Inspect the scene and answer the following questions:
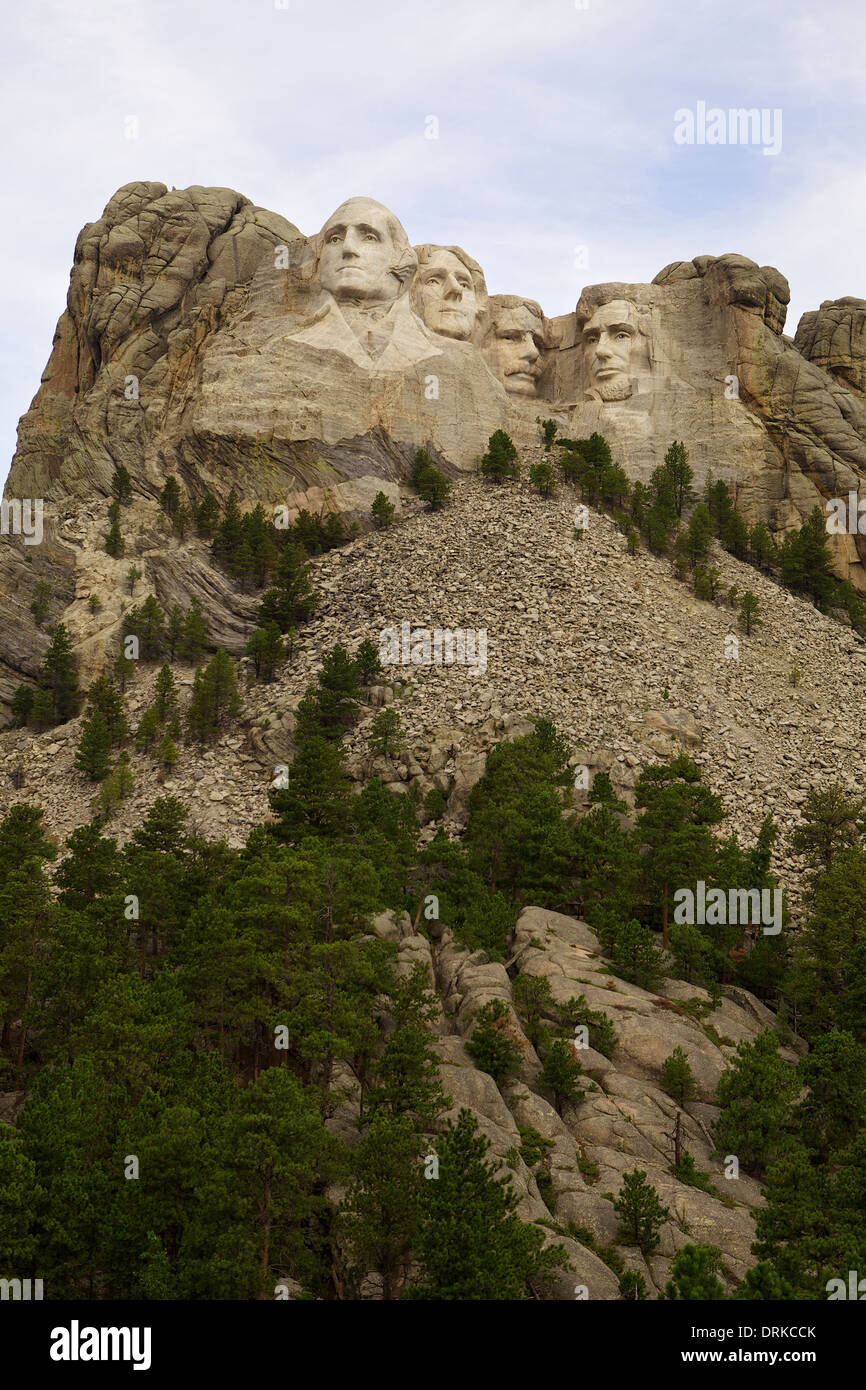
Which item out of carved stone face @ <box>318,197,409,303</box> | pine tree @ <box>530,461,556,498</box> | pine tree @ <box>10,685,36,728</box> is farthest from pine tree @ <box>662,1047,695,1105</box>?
carved stone face @ <box>318,197,409,303</box>

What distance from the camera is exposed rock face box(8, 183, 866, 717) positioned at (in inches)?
3578

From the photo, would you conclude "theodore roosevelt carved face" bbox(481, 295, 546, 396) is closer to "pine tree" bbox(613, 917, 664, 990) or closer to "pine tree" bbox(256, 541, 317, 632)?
"pine tree" bbox(256, 541, 317, 632)

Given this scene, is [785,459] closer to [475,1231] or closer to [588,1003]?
[588,1003]

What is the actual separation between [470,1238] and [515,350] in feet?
282

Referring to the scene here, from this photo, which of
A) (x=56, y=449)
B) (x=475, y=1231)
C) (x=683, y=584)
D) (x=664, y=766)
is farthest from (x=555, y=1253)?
(x=56, y=449)

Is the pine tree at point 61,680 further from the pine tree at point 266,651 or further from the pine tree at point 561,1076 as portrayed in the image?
the pine tree at point 561,1076

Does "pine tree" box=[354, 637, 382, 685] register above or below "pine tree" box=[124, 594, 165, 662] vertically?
below

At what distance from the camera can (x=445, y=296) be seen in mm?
101750

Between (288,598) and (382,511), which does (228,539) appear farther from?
(382,511)
